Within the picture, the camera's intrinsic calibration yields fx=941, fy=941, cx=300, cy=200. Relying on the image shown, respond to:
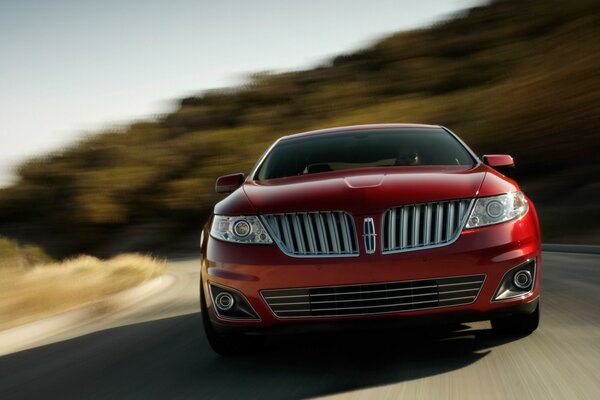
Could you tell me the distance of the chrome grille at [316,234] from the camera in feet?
16.7

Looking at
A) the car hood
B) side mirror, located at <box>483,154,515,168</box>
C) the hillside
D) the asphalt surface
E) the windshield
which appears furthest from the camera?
the hillside

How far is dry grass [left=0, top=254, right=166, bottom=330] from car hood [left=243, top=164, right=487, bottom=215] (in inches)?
156

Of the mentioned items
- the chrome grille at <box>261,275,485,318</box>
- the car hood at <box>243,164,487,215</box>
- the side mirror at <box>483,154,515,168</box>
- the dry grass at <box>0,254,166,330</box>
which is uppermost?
the car hood at <box>243,164,487,215</box>

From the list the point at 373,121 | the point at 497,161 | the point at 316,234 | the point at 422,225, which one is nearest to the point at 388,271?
the point at 422,225

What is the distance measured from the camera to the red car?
16.4ft

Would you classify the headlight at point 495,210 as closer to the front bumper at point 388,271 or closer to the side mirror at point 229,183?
the front bumper at point 388,271

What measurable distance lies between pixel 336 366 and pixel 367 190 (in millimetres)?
1005

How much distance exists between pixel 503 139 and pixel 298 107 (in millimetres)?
25690

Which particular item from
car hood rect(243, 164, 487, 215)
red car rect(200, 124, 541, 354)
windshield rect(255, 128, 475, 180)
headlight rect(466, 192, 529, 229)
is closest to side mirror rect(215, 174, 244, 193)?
windshield rect(255, 128, 475, 180)

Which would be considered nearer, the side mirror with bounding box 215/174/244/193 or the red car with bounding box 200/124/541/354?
the red car with bounding box 200/124/541/354

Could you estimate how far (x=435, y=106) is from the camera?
144ft

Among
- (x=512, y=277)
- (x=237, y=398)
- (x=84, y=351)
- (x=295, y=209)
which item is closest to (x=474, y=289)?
(x=512, y=277)

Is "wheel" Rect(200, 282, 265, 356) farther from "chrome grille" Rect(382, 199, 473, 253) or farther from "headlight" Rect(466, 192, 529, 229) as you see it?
"headlight" Rect(466, 192, 529, 229)

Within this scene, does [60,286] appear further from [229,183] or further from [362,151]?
[362,151]
